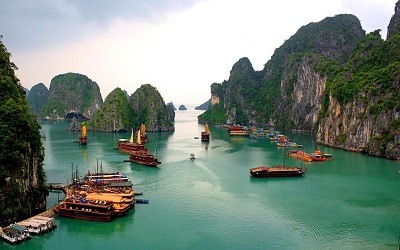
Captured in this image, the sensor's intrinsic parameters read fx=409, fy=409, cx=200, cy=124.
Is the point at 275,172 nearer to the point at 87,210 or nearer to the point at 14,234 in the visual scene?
the point at 87,210

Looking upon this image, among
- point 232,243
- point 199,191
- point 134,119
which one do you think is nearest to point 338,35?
point 134,119

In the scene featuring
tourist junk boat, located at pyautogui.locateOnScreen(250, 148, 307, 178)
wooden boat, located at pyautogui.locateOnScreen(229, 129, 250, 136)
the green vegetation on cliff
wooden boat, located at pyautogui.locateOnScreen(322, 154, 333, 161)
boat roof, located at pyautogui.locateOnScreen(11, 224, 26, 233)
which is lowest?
boat roof, located at pyautogui.locateOnScreen(11, 224, 26, 233)

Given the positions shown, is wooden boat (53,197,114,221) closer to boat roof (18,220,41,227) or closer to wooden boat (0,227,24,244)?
boat roof (18,220,41,227)

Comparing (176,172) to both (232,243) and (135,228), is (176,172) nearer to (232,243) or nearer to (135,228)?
(135,228)

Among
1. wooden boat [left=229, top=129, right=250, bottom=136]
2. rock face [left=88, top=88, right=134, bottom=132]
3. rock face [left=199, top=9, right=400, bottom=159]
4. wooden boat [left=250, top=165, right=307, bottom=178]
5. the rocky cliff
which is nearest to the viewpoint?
wooden boat [left=250, top=165, right=307, bottom=178]

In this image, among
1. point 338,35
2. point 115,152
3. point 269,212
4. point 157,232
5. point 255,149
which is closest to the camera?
point 157,232

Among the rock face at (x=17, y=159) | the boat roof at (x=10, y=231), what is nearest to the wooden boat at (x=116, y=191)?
the rock face at (x=17, y=159)

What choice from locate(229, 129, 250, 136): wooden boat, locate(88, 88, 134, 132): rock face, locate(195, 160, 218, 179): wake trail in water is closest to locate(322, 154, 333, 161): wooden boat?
locate(195, 160, 218, 179): wake trail in water
